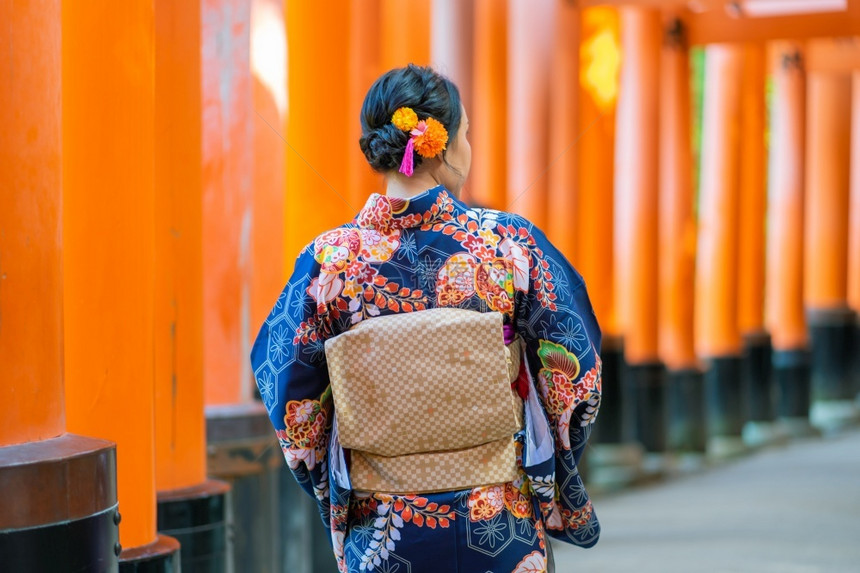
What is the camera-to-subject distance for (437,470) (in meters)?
2.40

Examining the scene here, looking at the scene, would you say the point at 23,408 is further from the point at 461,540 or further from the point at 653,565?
the point at 653,565

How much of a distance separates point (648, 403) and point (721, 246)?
2.22 meters

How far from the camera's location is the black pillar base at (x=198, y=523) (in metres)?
4.12

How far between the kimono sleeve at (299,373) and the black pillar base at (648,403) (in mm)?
7819

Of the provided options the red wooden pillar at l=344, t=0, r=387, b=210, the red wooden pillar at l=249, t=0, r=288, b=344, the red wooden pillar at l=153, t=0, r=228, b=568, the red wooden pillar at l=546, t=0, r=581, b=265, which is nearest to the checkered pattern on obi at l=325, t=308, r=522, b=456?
the red wooden pillar at l=153, t=0, r=228, b=568

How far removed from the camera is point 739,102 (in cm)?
1155

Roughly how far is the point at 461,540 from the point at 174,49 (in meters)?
2.50

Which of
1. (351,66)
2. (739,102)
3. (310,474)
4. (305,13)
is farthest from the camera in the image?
(739,102)

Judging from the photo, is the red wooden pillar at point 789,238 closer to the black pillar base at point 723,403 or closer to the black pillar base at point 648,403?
the black pillar base at point 723,403

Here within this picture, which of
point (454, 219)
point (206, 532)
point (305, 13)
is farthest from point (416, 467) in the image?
point (305, 13)

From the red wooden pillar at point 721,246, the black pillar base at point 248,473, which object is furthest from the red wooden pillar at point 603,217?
the black pillar base at point 248,473

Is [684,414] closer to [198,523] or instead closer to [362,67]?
[362,67]

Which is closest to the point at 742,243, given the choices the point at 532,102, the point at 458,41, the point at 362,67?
the point at 532,102

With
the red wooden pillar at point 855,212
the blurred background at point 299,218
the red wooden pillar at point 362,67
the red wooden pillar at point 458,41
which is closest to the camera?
the blurred background at point 299,218
